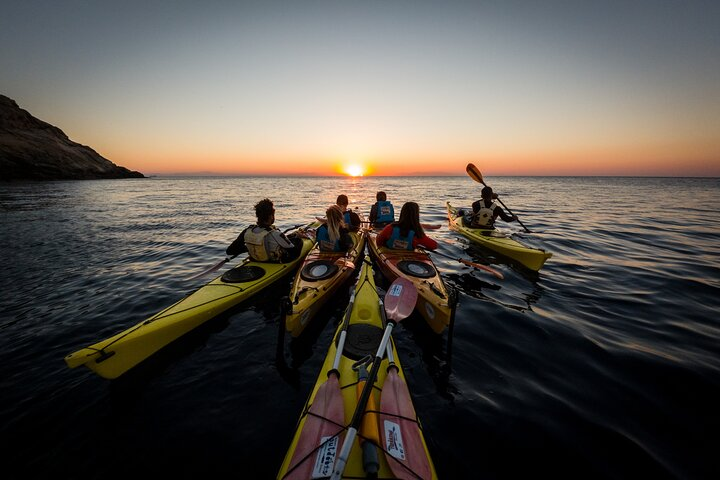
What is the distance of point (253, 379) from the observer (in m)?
3.96

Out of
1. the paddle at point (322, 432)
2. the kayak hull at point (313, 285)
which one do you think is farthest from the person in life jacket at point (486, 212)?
the paddle at point (322, 432)

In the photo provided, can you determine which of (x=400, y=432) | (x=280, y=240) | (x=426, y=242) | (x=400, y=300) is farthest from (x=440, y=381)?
(x=280, y=240)

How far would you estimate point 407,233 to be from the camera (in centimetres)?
664

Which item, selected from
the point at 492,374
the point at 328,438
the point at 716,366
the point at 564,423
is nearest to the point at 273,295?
the point at 328,438

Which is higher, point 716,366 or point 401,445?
point 401,445

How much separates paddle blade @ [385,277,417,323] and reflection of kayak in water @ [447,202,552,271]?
5447 mm

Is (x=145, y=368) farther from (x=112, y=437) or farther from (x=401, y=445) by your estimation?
(x=401, y=445)

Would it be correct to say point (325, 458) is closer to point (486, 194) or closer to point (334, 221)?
point (334, 221)

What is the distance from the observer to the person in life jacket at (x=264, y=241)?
611 cm

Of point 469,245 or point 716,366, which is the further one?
point 469,245

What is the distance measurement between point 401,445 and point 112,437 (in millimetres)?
3518

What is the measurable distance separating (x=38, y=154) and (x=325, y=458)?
8177 centimetres

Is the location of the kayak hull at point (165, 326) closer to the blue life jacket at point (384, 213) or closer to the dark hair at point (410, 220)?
the dark hair at point (410, 220)

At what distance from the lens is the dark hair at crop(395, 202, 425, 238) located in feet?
20.5
